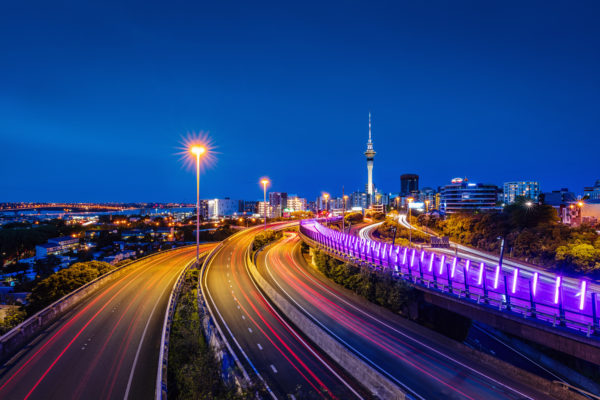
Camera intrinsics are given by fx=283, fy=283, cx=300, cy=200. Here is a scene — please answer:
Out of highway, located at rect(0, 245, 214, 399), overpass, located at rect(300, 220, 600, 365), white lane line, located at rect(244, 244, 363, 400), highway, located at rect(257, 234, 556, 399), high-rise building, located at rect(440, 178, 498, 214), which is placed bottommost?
white lane line, located at rect(244, 244, 363, 400)

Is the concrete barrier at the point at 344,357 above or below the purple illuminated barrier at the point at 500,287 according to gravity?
below

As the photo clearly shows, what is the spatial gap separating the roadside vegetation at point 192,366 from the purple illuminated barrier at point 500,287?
16.6 metres

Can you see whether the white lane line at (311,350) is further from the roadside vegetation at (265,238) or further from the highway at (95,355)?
the roadside vegetation at (265,238)

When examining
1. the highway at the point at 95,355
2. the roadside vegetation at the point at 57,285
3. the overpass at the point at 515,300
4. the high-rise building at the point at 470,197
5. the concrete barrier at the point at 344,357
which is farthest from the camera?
the high-rise building at the point at 470,197

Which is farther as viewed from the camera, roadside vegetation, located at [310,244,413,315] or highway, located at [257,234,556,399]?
roadside vegetation, located at [310,244,413,315]

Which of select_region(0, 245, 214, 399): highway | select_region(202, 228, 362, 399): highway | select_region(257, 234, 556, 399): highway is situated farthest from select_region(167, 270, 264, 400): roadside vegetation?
select_region(257, 234, 556, 399): highway

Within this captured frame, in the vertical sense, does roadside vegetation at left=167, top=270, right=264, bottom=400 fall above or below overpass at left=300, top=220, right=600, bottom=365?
below

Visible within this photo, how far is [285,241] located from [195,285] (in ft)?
126

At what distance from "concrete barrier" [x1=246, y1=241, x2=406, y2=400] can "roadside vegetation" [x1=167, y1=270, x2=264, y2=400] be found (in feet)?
22.4

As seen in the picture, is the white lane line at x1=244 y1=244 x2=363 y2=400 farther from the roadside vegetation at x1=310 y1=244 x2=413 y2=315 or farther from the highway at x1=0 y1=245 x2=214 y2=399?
the highway at x1=0 y1=245 x2=214 y2=399

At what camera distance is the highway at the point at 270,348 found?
17.5m

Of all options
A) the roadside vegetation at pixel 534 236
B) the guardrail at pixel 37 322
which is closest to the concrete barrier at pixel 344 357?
the guardrail at pixel 37 322

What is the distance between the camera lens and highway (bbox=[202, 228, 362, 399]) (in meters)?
17.5

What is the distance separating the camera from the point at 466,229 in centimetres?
5962
